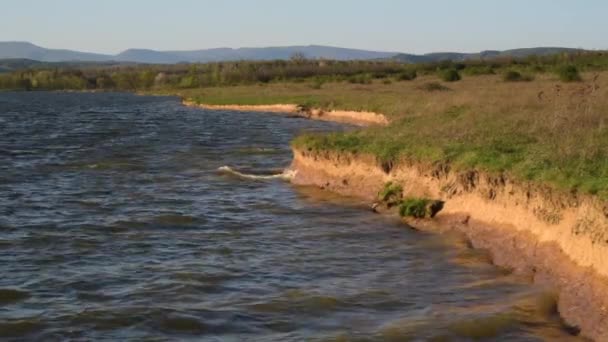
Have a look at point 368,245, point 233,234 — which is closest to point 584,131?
point 368,245

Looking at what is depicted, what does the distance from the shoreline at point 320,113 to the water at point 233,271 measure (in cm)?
1972

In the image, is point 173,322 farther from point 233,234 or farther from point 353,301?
point 233,234

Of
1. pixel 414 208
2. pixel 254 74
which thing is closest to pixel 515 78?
pixel 414 208

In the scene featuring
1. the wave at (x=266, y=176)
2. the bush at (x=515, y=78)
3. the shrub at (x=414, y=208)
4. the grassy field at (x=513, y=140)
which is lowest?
the wave at (x=266, y=176)

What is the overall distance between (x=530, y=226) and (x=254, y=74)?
399 feet

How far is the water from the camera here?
12.1 m

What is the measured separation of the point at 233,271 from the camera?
15.4m

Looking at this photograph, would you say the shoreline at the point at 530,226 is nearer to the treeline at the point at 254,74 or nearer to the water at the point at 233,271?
the water at the point at 233,271

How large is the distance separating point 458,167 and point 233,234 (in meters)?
5.37

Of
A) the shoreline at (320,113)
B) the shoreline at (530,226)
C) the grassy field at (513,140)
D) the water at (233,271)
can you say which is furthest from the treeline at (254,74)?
the shoreline at (530,226)

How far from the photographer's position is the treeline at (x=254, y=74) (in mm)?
108938

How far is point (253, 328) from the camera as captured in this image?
1207cm

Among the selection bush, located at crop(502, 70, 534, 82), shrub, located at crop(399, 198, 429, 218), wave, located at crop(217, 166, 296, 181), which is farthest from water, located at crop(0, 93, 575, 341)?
bush, located at crop(502, 70, 534, 82)

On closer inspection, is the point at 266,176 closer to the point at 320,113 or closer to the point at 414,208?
the point at 414,208
